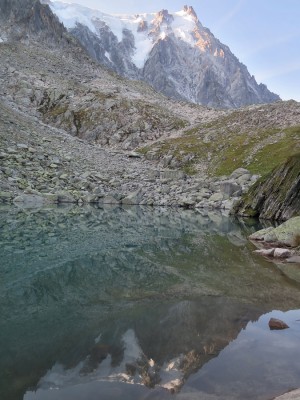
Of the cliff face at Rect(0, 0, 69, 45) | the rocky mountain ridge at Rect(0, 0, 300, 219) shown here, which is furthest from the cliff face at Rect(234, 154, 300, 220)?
the cliff face at Rect(0, 0, 69, 45)

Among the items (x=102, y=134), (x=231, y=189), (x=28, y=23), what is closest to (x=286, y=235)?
(x=231, y=189)

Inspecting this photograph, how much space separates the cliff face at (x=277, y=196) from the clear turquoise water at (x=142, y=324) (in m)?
28.6

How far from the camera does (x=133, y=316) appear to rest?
520 inches

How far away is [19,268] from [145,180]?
63922 millimetres

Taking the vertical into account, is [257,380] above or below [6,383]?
above

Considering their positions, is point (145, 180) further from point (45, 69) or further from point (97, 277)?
point (45, 69)

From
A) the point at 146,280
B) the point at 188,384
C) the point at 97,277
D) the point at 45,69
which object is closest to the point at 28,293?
the point at 97,277

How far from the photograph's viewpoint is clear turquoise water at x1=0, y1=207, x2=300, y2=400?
28.4ft

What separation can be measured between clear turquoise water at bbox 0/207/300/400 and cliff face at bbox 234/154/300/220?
2864 centimetres

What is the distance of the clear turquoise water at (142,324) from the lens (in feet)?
28.4

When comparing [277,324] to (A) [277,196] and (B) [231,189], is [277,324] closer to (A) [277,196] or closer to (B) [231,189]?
Result: (A) [277,196]

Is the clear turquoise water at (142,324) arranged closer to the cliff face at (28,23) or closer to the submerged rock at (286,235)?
the submerged rock at (286,235)

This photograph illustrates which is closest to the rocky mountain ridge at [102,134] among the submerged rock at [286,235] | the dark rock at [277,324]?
the submerged rock at [286,235]

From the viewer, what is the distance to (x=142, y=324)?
12.5 meters
